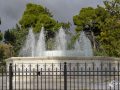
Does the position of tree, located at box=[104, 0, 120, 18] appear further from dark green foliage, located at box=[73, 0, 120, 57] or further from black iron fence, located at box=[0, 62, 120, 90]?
black iron fence, located at box=[0, 62, 120, 90]

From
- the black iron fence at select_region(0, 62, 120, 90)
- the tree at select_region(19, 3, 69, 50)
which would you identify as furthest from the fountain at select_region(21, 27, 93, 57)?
the tree at select_region(19, 3, 69, 50)

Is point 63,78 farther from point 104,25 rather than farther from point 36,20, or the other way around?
point 36,20

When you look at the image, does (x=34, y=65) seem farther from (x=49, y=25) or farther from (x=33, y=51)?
(x=49, y=25)

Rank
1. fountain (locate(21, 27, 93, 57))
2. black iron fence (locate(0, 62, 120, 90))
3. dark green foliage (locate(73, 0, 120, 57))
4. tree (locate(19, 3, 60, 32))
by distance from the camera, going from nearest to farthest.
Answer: black iron fence (locate(0, 62, 120, 90)), fountain (locate(21, 27, 93, 57)), dark green foliage (locate(73, 0, 120, 57)), tree (locate(19, 3, 60, 32))

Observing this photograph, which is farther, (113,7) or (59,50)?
(113,7)

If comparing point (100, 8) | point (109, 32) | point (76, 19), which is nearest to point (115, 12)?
point (109, 32)

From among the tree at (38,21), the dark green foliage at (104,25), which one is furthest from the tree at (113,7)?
the tree at (38,21)

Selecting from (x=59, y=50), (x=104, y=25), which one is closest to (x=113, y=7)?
(x=104, y=25)

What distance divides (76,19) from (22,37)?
20.6ft

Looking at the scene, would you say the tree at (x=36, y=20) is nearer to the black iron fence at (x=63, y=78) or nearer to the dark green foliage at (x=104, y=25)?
the dark green foliage at (x=104, y=25)

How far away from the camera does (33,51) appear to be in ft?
89.2

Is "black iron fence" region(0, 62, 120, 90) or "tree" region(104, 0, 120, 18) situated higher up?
"tree" region(104, 0, 120, 18)

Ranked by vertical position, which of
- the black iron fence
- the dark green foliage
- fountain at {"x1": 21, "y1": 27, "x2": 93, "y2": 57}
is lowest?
the black iron fence

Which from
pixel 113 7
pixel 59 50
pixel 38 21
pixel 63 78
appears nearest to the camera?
pixel 63 78
